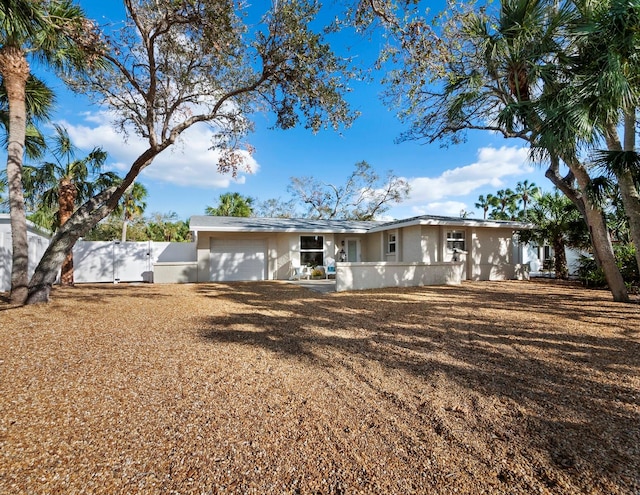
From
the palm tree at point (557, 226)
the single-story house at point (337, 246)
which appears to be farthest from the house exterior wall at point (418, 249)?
the palm tree at point (557, 226)

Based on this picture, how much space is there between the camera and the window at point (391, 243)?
15672 mm

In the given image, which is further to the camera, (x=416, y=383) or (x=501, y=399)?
(x=416, y=383)

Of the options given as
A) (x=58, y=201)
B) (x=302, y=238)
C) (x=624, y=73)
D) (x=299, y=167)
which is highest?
(x=299, y=167)

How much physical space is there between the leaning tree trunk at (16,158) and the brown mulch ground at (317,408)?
228 cm

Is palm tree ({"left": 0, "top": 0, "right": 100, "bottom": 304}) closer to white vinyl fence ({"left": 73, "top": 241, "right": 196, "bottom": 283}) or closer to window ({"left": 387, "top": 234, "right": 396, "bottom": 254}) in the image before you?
white vinyl fence ({"left": 73, "top": 241, "right": 196, "bottom": 283})

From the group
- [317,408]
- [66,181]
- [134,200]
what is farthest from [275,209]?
[317,408]

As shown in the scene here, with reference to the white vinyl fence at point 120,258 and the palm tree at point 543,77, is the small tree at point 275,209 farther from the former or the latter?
the palm tree at point 543,77

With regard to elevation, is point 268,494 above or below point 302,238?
below

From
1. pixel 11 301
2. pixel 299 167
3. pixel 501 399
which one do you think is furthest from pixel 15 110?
pixel 299 167

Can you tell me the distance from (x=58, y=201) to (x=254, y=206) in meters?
21.0

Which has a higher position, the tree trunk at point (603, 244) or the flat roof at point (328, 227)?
the flat roof at point (328, 227)

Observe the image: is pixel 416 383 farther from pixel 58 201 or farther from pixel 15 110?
pixel 58 201

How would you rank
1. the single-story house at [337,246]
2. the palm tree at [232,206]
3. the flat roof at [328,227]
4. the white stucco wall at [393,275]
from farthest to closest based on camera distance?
the palm tree at [232,206], the single-story house at [337,246], the flat roof at [328,227], the white stucco wall at [393,275]

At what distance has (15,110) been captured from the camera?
293 inches
